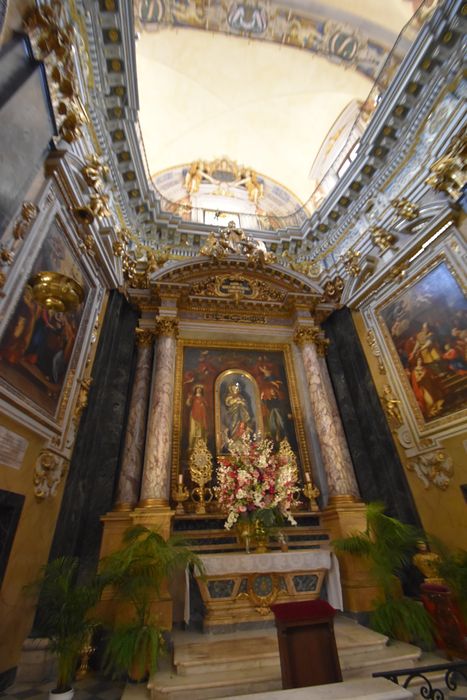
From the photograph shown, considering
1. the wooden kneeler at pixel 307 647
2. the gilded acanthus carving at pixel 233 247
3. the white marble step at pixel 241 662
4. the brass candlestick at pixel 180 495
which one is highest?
the gilded acanthus carving at pixel 233 247

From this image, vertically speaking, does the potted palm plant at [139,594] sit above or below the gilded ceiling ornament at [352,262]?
below

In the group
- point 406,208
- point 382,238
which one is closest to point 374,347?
point 382,238

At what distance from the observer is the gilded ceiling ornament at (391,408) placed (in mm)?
7285

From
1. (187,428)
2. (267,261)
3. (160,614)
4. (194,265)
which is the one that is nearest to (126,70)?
(194,265)

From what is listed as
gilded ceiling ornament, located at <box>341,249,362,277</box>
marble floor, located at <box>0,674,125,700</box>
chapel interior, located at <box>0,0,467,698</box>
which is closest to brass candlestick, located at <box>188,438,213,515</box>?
chapel interior, located at <box>0,0,467,698</box>

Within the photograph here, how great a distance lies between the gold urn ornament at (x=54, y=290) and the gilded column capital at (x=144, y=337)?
13.3 ft

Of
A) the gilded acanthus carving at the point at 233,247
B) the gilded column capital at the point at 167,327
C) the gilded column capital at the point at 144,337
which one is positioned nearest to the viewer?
the gilded column capital at the point at 167,327

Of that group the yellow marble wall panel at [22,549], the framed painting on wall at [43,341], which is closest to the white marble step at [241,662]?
the yellow marble wall panel at [22,549]

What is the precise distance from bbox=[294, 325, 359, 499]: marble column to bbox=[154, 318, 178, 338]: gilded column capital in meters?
3.47

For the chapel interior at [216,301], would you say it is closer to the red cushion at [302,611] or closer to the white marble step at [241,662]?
the white marble step at [241,662]

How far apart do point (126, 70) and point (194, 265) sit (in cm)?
467

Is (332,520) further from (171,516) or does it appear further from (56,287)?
(56,287)

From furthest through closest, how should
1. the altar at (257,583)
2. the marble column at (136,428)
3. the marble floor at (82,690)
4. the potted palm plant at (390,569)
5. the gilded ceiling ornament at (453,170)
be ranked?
1. the marble column at (136,428)
2. the gilded ceiling ornament at (453,170)
3. the altar at (257,583)
4. the potted palm plant at (390,569)
5. the marble floor at (82,690)

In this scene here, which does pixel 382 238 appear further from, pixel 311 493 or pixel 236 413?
pixel 311 493
